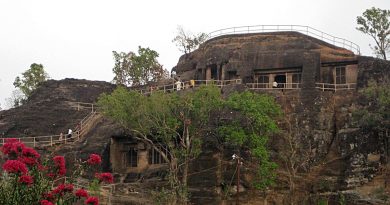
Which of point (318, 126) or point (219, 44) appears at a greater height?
point (219, 44)

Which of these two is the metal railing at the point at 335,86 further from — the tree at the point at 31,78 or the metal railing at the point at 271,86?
the tree at the point at 31,78

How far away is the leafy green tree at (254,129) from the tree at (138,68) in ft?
71.9

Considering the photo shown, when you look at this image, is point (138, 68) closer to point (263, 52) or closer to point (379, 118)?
point (263, 52)

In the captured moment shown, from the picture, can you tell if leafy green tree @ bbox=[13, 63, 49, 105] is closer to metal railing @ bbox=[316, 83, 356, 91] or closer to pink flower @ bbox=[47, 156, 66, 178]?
metal railing @ bbox=[316, 83, 356, 91]

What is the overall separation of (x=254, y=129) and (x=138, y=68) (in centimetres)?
2504

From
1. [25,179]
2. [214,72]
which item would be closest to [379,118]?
[214,72]

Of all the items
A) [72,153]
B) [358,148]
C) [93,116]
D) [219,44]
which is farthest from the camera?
[219,44]

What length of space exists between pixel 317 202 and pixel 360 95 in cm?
1040

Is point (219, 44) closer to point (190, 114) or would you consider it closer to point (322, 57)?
point (322, 57)

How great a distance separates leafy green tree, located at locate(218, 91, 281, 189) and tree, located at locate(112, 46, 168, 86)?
21906 mm

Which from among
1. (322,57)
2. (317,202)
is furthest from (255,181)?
(322,57)

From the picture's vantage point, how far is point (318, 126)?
142ft

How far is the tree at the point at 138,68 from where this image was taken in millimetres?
60375

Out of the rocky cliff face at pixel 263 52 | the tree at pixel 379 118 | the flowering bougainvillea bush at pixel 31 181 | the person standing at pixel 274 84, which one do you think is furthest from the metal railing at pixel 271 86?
the flowering bougainvillea bush at pixel 31 181
